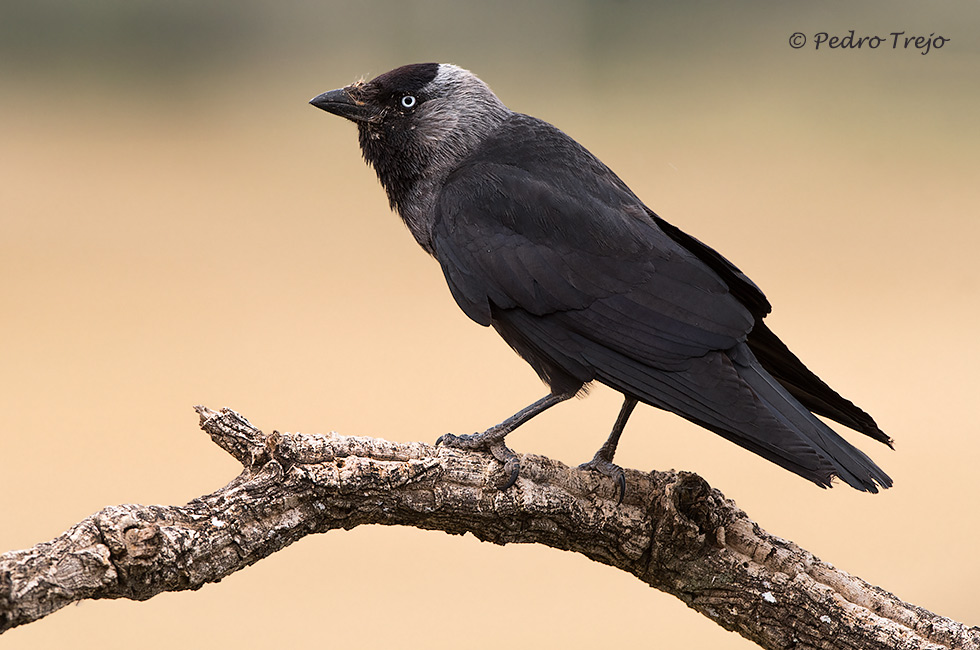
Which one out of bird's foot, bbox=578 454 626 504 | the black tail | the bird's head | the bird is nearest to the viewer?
the bird

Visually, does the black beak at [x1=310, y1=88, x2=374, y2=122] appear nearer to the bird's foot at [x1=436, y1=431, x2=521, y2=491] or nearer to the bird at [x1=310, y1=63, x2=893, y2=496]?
the bird at [x1=310, y1=63, x2=893, y2=496]

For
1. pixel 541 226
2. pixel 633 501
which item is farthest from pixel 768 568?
pixel 541 226

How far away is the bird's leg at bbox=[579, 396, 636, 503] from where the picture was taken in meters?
2.61

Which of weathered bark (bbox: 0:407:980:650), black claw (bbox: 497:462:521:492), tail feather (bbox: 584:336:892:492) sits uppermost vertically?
tail feather (bbox: 584:336:892:492)

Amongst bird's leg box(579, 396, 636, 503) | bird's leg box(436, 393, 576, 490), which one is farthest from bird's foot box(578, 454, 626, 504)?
bird's leg box(436, 393, 576, 490)

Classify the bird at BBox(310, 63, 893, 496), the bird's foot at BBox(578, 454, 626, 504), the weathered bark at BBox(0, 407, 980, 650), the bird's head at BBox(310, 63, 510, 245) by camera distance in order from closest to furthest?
1. the weathered bark at BBox(0, 407, 980, 650)
2. the bird at BBox(310, 63, 893, 496)
3. the bird's foot at BBox(578, 454, 626, 504)
4. the bird's head at BBox(310, 63, 510, 245)

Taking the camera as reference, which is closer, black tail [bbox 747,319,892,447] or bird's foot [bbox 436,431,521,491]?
bird's foot [bbox 436,431,521,491]

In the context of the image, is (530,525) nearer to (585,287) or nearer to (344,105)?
(585,287)

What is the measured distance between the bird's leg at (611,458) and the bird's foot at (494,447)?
0.29m

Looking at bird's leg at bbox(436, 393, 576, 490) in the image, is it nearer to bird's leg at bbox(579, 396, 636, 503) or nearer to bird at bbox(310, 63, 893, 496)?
bird at bbox(310, 63, 893, 496)

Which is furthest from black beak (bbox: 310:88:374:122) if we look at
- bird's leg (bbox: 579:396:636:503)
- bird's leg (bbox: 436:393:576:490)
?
bird's leg (bbox: 579:396:636:503)

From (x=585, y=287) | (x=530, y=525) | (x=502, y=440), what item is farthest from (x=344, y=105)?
(x=530, y=525)

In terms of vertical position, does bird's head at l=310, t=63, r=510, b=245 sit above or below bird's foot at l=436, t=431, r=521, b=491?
above

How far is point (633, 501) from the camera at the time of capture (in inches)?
102
